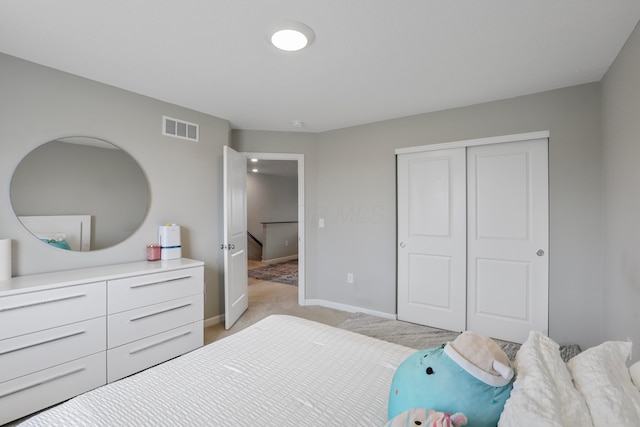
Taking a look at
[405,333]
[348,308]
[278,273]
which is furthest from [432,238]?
[278,273]

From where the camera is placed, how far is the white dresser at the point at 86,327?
1641 mm

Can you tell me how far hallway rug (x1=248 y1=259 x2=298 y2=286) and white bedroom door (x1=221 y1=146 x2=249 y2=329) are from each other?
165 cm

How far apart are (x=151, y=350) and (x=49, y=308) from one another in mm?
753

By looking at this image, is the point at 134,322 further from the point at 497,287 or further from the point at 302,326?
the point at 497,287

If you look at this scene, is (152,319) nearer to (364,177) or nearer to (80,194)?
(80,194)

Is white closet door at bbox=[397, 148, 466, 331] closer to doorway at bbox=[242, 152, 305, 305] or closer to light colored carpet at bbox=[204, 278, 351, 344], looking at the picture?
light colored carpet at bbox=[204, 278, 351, 344]

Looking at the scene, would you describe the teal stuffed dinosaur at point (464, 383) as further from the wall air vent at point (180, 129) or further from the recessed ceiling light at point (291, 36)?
the wall air vent at point (180, 129)

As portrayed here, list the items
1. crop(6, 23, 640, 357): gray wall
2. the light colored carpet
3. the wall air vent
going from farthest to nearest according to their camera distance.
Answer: the light colored carpet → the wall air vent → crop(6, 23, 640, 357): gray wall

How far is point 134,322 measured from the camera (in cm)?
209

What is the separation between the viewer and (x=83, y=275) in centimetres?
196

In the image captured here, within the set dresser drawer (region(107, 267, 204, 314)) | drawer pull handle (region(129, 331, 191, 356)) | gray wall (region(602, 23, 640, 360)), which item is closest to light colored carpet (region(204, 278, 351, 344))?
drawer pull handle (region(129, 331, 191, 356))

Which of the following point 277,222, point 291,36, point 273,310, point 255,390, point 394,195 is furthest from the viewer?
point 277,222

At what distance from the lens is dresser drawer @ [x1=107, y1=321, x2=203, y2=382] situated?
200 cm

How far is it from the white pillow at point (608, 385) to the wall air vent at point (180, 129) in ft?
10.6
